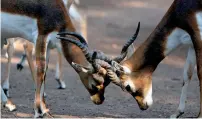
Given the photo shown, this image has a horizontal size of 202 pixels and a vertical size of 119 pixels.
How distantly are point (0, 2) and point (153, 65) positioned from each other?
2.42 metres

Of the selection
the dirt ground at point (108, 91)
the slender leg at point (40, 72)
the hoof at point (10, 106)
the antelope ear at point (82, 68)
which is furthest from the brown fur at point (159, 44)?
the hoof at point (10, 106)

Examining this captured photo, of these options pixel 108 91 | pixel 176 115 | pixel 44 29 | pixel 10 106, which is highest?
pixel 44 29

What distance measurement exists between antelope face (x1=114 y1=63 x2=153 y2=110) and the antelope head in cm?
19

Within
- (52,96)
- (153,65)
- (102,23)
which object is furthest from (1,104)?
(102,23)

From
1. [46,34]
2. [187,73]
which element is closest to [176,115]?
[187,73]

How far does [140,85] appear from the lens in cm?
962

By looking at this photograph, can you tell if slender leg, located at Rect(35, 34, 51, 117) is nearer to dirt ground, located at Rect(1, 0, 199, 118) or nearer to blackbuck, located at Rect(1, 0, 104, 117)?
blackbuck, located at Rect(1, 0, 104, 117)

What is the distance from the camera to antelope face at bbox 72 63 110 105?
942 cm

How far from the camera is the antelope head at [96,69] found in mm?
9328

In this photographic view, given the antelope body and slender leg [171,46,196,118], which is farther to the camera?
slender leg [171,46,196,118]

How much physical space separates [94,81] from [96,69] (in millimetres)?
222

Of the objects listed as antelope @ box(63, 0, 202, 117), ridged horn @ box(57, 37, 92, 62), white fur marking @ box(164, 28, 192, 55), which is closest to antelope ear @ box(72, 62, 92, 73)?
ridged horn @ box(57, 37, 92, 62)

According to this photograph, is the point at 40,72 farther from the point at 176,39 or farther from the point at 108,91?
the point at 108,91

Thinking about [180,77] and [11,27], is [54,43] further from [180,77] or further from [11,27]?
[180,77]
